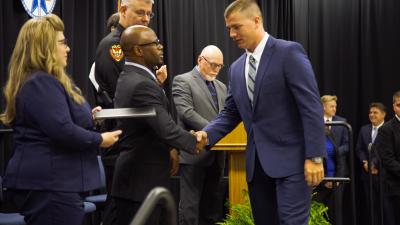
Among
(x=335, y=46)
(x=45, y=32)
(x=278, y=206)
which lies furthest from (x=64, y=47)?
(x=335, y=46)

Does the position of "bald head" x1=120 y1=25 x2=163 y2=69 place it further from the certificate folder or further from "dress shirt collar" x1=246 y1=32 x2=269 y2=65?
"dress shirt collar" x1=246 y1=32 x2=269 y2=65

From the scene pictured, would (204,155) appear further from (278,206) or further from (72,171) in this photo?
(72,171)

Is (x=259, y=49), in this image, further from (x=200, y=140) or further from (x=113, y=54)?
(x=113, y=54)

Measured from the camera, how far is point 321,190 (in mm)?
8000

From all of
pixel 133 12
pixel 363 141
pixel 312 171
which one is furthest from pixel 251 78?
pixel 363 141

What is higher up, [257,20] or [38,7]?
[38,7]

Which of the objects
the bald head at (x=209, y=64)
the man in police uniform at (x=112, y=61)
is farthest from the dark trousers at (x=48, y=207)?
the bald head at (x=209, y=64)

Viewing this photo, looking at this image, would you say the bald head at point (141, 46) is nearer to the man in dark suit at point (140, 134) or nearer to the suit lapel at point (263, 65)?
the man in dark suit at point (140, 134)

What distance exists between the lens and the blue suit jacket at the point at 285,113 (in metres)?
3.25

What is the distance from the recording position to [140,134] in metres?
3.27

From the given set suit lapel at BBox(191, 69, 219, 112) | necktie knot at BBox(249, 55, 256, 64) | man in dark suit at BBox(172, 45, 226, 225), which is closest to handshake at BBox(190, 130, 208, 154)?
necktie knot at BBox(249, 55, 256, 64)

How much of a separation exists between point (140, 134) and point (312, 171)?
2.91 ft

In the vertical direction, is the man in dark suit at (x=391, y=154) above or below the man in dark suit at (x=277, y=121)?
below

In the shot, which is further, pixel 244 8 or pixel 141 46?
pixel 244 8
